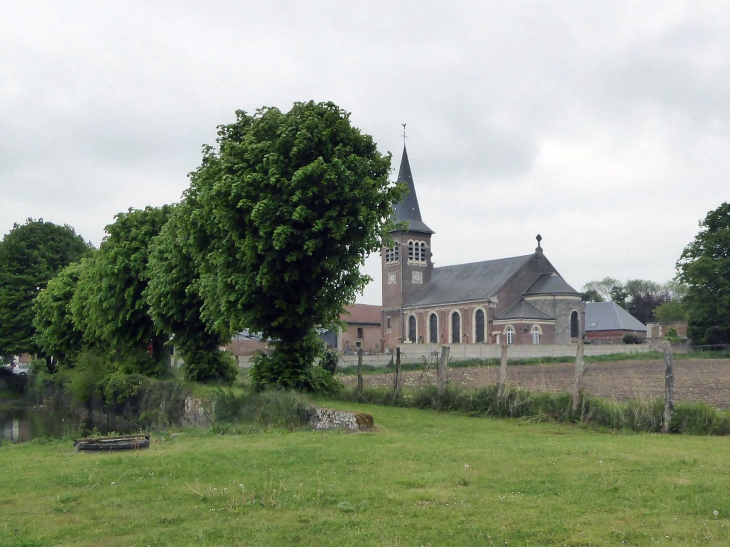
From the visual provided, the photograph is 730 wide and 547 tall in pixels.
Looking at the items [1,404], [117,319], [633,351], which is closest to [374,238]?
[117,319]

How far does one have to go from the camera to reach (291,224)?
23938 millimetres

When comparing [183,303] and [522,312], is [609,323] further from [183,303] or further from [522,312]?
[183,303]

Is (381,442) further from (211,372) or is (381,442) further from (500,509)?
(211,372)

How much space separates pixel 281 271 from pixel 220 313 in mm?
2724

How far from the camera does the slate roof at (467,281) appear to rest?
85938mm

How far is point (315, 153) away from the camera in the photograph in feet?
81.0

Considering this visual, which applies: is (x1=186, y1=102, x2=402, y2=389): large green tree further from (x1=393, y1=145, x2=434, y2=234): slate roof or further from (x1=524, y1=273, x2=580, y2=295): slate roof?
(x1=393, y1=145, x2=434, y2=234): slate roof

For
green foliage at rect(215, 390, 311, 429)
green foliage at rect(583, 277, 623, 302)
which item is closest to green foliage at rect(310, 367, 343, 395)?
green foliage at rect(215, 390, 311, 429)

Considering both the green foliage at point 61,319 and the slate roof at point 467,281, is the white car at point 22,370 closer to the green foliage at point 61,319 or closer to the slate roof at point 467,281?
the green foliage at point 61,319

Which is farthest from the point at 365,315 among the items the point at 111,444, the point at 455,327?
the point at 111,444

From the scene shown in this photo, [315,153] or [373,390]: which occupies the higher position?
[315,153]

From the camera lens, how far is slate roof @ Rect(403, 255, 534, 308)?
8594 centimetres

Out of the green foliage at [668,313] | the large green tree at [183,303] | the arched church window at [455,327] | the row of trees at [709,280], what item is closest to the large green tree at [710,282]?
the row of trees at [709,280]

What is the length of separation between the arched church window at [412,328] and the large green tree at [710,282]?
109 ft
